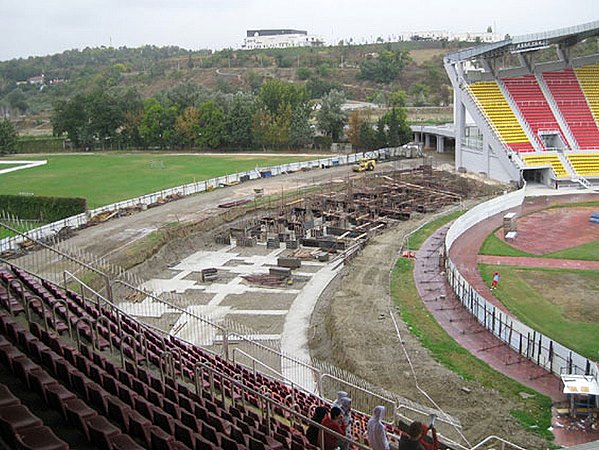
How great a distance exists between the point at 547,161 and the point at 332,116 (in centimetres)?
3394

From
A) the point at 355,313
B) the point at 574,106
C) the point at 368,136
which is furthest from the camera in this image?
the point at 368,136

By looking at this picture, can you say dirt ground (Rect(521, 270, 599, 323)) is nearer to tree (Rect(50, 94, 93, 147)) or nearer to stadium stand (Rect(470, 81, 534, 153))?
stadium stand (Rect(470, 81, 534, 153))

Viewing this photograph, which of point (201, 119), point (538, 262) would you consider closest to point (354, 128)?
point (201, 119)

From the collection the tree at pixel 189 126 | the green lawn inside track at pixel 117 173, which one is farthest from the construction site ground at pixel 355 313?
the tree at pixel 189 126

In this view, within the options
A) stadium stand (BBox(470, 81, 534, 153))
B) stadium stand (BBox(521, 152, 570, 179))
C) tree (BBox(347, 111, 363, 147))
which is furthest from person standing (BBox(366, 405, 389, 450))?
tree (BBox(347, 111, 363, 147))

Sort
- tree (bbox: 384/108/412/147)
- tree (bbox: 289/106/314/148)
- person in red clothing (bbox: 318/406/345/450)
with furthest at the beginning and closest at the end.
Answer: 1. tree (bbox: 289/106/314/148)
2. tree (bbox: 384/108/412/147)
3. person in red clothing (bbox: 318/406/345/450)

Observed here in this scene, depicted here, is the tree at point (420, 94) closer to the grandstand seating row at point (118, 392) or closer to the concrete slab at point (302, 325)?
the concrete slab at point (302, 325)

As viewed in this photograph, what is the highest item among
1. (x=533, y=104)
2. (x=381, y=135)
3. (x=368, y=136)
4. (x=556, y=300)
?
(x=533, y=104)

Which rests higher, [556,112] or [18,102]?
[18,102]

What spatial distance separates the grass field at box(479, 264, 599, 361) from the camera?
840 inches

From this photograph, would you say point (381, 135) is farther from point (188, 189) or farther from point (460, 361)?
point (460, 361)

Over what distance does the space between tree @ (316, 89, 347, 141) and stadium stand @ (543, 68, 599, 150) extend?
27386mm

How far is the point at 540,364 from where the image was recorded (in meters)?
19.1

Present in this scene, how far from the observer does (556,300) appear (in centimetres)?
2495
